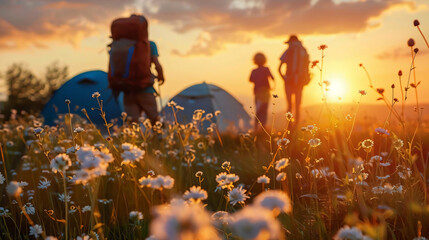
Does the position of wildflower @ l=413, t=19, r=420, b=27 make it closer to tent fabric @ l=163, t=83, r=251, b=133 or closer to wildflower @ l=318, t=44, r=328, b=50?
wildflower @ l=318, t=44, r=328, b=50

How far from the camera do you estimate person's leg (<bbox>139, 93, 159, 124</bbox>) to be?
7.78 meters

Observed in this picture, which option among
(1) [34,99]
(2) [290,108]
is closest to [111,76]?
(2) [290,108]

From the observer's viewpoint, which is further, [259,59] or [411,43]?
[259,59]

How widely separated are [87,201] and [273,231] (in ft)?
9.76

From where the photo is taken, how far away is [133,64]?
7.40m

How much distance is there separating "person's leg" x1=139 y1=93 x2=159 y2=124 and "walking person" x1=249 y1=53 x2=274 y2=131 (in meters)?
4.93

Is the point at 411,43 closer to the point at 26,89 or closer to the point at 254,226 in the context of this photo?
the point at 254,226

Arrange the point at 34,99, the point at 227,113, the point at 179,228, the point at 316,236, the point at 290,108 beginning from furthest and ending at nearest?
the point at 34,99, the point at 227,113, the point at 290,108, the point at 316,236, the point at 179,228

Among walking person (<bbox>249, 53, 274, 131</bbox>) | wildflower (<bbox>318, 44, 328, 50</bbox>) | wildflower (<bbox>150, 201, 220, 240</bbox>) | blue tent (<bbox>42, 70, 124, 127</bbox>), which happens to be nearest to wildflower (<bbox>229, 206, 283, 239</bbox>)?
wildflower (<bbox>150, 201, 220, 240</bbox>)

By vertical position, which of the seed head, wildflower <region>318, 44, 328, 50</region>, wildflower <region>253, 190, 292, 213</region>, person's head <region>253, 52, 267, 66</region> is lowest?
wildflower <region>253, 190, 292, 213</region>

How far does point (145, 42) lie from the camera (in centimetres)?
755

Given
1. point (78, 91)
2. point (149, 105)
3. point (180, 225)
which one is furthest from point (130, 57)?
point (78, 91)

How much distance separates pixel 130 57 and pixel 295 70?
216 inches

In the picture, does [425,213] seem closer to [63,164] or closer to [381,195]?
[381,195]
